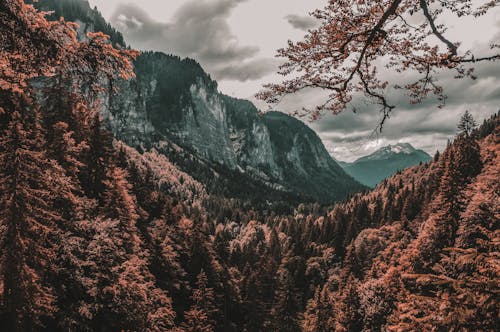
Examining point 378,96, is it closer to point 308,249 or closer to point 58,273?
point 58,273

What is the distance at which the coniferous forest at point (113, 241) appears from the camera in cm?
675

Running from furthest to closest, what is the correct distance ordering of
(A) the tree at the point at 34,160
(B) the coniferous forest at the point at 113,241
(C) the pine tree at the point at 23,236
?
(C) the pine tree at the point at 23,236 < (A) the tree at the point at 34,160 < (B) the coniferous forest at the point at 113,241

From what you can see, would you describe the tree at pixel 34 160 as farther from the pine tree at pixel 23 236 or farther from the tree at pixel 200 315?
the tree at pixel 200 315

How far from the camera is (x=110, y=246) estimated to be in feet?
75.8

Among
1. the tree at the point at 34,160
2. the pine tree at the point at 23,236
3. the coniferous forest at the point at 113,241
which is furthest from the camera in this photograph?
the pine tree at the point at 23,236

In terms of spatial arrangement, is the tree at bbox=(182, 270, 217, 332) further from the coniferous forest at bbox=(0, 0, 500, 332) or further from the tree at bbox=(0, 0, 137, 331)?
the tree at bbox=(0, 0, 137, 331)

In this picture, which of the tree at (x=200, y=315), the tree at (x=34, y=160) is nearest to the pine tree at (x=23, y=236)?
the tree at (x=34, y=160)

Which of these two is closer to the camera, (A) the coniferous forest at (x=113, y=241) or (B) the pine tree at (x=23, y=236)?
(A) the coniferous forest at (x=113, y=241)

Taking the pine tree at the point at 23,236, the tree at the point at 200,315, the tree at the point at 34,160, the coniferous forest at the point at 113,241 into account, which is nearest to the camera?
the coniferous forest at the point at 113,241

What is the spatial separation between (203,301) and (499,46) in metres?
36.4

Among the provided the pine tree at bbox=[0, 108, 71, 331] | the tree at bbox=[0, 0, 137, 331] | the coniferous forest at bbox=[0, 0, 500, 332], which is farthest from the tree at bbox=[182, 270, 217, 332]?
the pine tree at bbox=[0, 108, 71, 331]

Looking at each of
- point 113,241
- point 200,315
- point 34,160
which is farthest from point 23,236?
point 200,315

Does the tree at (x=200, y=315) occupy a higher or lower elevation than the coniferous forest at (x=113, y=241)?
lower

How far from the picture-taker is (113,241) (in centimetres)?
2448
